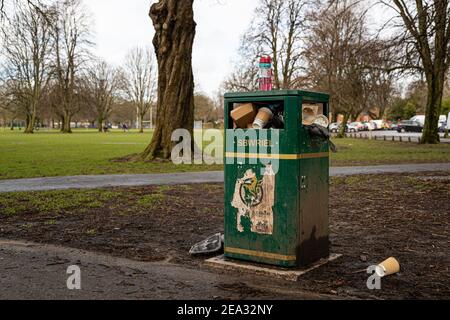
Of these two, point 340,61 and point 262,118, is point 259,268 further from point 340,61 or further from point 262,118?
point 340,61

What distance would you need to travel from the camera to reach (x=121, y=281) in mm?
4684

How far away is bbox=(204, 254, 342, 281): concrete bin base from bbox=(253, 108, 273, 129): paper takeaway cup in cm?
134

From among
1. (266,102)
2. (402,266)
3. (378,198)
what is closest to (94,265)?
(266,102)

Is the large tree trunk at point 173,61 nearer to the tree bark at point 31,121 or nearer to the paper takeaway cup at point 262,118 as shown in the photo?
the paper takeaway cup at point 262,118

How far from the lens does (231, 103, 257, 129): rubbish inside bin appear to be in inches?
201

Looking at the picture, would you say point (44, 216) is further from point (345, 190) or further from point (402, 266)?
point (345, 190)

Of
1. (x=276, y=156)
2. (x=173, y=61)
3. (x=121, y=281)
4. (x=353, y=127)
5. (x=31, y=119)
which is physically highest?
(x=173, y=61)

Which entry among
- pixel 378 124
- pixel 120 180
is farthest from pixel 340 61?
pixel 378 124

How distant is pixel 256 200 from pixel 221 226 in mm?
2478

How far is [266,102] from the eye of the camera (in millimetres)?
5191

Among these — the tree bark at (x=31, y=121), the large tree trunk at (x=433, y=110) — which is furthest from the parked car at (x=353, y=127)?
the tree bark at (x=31, y=121)

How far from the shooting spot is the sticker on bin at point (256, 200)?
4.97 metres

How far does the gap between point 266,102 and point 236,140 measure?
0.48m
